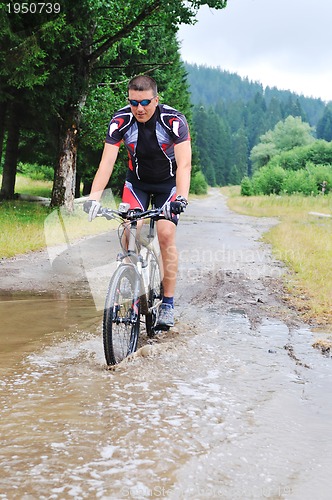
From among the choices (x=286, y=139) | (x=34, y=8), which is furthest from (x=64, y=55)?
(x=286, y=139)

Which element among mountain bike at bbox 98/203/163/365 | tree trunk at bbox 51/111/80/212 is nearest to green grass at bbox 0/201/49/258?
tree trunk at bbox 51/111/80/212

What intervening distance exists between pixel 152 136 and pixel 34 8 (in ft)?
39.5

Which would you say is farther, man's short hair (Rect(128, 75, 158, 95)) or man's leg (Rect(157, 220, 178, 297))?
man's leg (Rect(157, 220, 178, 297))

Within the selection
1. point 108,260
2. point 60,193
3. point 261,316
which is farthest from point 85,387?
point 60,193

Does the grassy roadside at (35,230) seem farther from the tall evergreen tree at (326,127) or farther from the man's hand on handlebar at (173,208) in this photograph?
the tall evergreen tree at (326,127)

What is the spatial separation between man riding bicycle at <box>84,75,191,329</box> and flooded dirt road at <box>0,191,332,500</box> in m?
1.18

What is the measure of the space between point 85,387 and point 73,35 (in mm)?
13953

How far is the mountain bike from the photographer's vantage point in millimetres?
4176

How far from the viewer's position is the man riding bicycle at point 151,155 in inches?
180

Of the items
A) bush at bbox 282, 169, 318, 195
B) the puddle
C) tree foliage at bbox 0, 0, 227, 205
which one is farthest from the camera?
bush at bbox 282, 169, 318, 195

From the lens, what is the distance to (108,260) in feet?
33.1

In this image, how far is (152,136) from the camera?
15.9 feet
